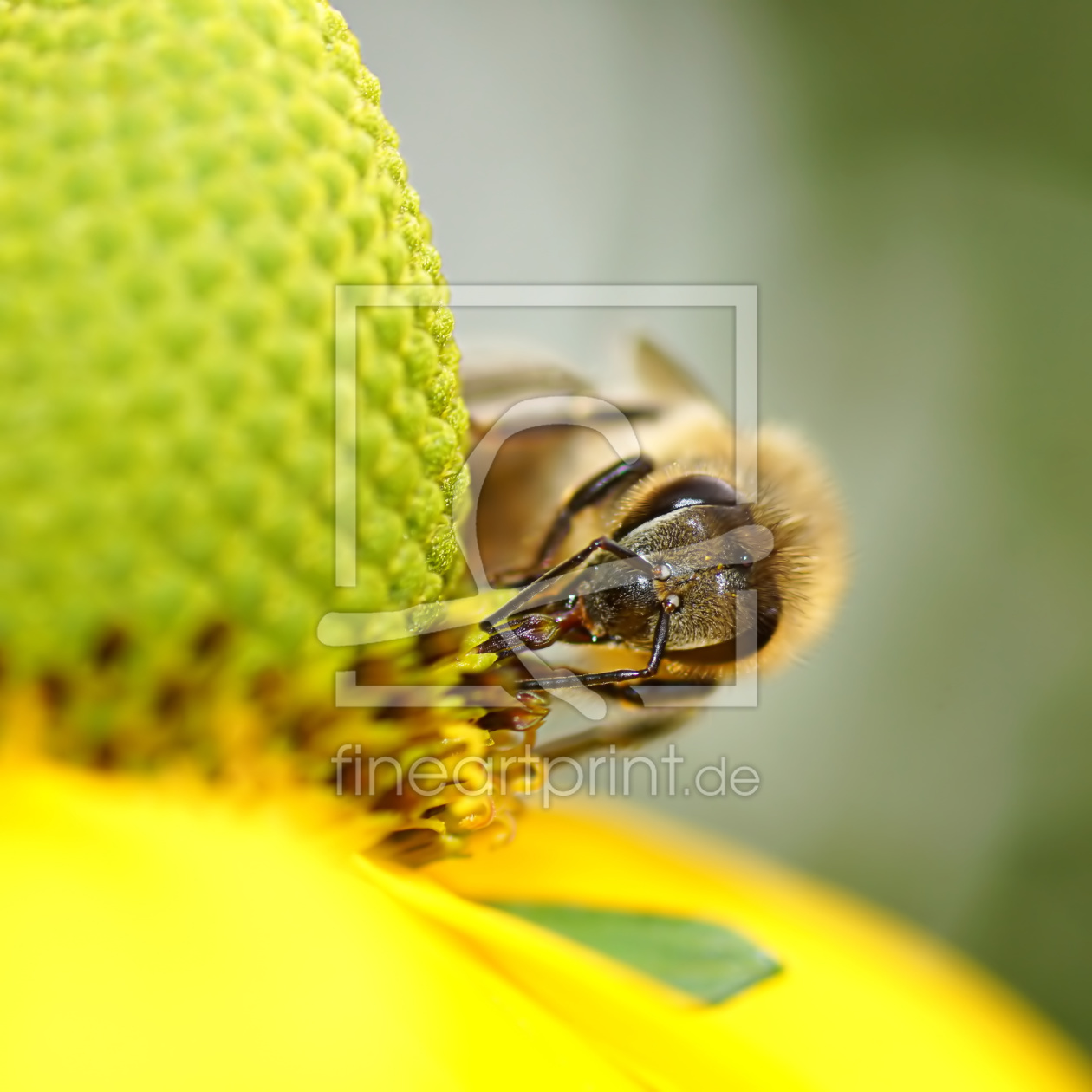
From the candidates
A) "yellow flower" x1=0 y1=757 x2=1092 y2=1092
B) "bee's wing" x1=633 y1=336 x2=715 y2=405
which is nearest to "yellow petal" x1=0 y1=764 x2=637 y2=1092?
"yellow flower" x1=0 y1=757 x2=1092 y2=1092

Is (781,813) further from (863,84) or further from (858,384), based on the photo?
(863,84)

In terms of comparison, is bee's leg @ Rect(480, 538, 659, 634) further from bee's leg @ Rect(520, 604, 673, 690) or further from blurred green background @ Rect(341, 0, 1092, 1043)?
blurred green background @ Rect(341, 0, 1092, 1043)

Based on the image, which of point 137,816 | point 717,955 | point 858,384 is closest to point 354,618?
point 137,816

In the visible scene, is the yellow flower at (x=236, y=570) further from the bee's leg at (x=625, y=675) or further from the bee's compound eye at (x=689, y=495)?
the bee's compound eye at (x=689, y=495)

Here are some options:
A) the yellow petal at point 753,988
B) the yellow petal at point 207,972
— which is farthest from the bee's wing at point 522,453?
the yellow petal at point 207,972

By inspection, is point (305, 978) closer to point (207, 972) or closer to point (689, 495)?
point (207, 972)

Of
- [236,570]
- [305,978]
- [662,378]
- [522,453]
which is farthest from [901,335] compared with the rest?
[305,978]
